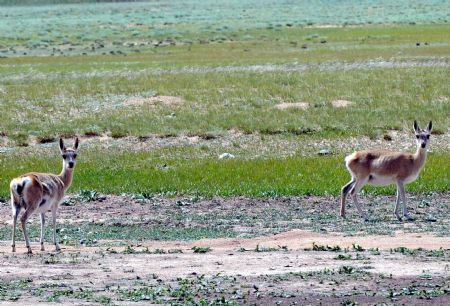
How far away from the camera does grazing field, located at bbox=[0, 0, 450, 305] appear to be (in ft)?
50.6

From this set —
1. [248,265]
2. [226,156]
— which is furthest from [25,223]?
[226,156]

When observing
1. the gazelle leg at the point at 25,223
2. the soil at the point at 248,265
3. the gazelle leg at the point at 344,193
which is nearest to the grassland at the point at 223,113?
the gazelle leg at the point at 344,193

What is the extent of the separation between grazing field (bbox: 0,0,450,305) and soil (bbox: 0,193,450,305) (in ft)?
0.14

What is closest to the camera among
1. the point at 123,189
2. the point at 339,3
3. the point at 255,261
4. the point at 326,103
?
the point at 255,261

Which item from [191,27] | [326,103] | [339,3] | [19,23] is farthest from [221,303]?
[339,3]

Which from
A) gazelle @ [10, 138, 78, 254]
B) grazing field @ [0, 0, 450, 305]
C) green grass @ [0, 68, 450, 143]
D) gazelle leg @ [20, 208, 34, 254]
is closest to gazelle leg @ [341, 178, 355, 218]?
grazing field @ [0, 0, 450, 305]

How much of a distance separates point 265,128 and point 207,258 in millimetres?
17257

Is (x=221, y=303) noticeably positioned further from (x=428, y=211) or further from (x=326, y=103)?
(x=326, y=103)

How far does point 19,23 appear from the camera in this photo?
118000 millimetres

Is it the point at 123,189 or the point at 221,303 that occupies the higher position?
the point at 221,303

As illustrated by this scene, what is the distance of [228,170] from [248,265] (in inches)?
429

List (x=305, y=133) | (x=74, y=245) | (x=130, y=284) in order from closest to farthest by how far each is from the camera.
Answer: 1. (x=130, y=284)
2. (x=74, y=245)
3. (x=305, y=133)

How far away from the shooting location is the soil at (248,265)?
14.4 m

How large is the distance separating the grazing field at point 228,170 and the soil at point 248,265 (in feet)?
0.14
